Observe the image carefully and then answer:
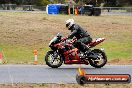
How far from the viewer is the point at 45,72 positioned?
56.7 ft

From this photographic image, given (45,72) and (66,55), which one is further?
(66,55)

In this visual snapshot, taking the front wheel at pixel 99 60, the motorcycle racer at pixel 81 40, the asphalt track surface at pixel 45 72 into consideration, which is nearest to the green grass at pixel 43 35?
the asphalt track surface at pixel 45 72

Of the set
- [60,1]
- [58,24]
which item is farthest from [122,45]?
[60,1]

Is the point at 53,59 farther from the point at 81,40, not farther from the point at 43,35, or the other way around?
the point at 43,35

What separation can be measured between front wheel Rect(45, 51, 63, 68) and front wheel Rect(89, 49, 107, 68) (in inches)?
49.0

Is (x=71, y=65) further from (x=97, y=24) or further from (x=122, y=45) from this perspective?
(x=97, y=24)

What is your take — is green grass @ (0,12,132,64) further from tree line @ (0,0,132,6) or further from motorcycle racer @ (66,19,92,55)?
tree line @ (0,0,132,6)

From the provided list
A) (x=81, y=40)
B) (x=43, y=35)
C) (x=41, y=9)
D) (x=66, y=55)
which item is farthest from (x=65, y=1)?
(x=66, y=55)

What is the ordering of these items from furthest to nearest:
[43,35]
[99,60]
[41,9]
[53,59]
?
[41,9], [43,35], [99,60], [53,59]

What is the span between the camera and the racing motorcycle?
18656 millimetres

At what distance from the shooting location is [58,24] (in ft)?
141

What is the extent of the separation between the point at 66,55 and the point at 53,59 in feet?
1.74

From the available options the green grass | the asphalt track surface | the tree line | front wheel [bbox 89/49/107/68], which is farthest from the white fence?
the asphalt track surface

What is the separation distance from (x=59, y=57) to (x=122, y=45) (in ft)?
53.6
